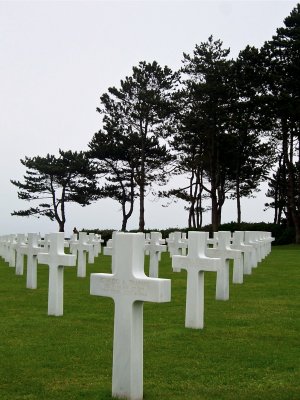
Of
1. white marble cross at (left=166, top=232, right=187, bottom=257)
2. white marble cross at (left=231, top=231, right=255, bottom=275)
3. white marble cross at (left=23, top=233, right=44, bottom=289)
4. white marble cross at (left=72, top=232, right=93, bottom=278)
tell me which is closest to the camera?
white marble cross at (left=23, top=233, right=44, bottom=289)

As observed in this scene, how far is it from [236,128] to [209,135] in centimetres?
230

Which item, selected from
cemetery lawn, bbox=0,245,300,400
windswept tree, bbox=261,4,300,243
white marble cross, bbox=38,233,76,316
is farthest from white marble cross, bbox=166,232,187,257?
windswept tree, bbox=261,4,300,243

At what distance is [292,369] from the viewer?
6625 mm

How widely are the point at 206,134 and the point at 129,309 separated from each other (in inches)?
1561

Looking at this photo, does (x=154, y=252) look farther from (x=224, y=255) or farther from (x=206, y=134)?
(x=206, y=134)

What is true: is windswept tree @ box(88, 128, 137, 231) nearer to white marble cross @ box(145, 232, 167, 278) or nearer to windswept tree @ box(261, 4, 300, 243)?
windswept tree @ box(261, 4, 300, 243)

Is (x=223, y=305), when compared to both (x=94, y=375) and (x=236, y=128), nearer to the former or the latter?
(x=94, y=375)

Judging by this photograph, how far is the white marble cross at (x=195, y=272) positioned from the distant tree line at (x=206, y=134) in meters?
30.4

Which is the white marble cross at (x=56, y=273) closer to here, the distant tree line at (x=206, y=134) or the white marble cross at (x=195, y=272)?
the white marble cross at (x=195, y=272)

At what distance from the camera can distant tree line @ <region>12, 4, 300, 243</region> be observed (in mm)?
40281

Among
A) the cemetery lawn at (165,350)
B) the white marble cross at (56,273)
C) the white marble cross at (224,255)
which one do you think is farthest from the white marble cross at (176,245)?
the white marble cross at (56,273)

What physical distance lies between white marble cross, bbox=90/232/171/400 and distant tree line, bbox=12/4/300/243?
33970 mm

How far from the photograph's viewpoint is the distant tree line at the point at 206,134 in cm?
4028

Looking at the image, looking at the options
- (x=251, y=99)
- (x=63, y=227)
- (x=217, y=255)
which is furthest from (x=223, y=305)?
(x=63, y=227)
